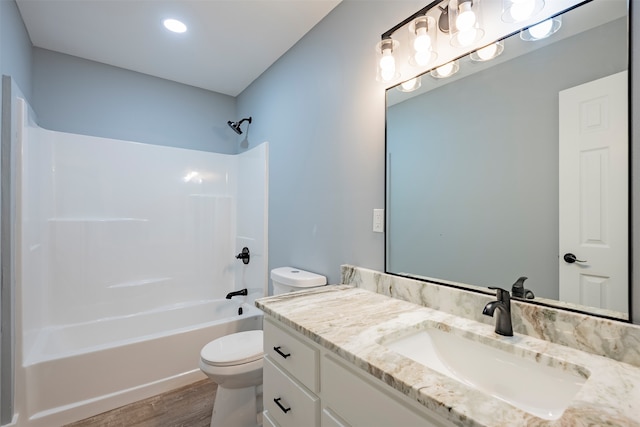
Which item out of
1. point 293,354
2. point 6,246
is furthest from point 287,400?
point 6,246

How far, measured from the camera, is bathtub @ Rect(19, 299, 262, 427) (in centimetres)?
173

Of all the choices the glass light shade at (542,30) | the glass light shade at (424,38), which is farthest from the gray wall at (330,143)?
the glass light shade at (542,30)

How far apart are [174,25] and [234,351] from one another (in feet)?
7.06

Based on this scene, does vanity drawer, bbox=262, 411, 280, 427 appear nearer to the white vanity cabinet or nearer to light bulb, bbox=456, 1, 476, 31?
the white vanity cabinet

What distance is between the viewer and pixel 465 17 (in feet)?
3.52

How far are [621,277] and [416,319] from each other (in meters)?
0.59

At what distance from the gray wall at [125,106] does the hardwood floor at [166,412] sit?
2.14 metres

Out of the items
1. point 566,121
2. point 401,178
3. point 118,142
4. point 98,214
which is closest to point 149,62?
point 118,142

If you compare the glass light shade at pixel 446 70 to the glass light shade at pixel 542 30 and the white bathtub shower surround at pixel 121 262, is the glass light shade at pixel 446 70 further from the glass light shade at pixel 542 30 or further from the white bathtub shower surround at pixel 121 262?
the white bathtub shower surround at pixel 121 262

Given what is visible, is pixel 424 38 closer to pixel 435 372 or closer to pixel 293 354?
pixel 435 372

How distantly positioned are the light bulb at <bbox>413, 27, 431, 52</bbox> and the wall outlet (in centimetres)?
75

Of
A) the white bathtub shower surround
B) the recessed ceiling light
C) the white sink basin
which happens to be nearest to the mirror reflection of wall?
the white sink basin

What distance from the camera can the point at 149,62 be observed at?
7.97 ft

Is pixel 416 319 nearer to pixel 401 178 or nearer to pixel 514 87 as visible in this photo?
pixel 401 178
